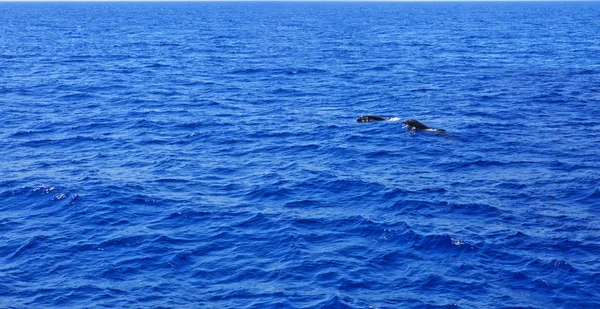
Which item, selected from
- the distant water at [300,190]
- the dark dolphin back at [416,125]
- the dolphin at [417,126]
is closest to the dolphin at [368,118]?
the distant water at [300,190]

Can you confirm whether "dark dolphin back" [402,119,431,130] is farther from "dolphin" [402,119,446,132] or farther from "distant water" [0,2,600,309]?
"distant water" [0,2,600,309]

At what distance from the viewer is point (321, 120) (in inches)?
2269

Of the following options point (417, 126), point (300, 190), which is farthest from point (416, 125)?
point (300, 190)

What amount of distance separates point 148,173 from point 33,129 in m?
15.8

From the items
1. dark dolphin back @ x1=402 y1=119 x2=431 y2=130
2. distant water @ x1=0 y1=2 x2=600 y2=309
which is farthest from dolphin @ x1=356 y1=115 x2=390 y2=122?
dark dolphin back @ x1=402 y1=119 x2=431 y2=130

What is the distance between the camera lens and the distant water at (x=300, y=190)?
2889 centimetres

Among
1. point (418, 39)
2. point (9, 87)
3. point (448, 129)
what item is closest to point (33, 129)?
point (9, 87)

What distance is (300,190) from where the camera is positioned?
40.6m

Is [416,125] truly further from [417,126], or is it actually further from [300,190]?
[300,190]

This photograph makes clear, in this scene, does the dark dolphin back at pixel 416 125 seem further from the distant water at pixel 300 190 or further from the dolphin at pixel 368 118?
the dolphin at pixel 368 118

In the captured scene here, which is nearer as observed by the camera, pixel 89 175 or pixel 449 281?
pixel 449 281

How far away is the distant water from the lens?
94.8 ft

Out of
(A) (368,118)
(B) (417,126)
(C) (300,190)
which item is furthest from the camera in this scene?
(A) (368,118)

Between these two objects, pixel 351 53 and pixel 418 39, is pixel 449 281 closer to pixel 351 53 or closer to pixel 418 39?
pixel 351 53
